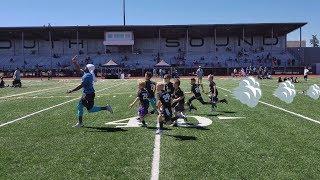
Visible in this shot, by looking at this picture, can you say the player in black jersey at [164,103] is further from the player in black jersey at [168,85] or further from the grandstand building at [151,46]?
the grandstand building at [151,46]

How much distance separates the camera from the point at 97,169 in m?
7.21

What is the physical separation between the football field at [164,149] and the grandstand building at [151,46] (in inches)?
2235

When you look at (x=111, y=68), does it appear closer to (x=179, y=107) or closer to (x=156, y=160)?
(x=179, y=107)

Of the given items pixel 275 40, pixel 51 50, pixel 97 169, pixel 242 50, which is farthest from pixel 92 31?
pixel 97 169

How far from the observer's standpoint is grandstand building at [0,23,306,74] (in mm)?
74062

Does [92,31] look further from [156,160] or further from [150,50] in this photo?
[156,160]

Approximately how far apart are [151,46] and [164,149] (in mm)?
73571

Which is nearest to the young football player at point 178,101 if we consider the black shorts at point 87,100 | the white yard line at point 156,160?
the black shorts at point 87,100

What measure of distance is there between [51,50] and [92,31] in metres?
7.66

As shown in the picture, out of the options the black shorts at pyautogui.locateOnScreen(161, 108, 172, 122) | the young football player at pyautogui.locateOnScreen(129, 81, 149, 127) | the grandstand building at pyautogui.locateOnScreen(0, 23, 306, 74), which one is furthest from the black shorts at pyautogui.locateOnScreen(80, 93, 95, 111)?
→ the grandstand building at pyautogui.locateOnScreen(0, 23, 306, 74)

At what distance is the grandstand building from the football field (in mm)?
56772

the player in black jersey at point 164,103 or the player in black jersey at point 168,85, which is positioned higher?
the player in black jersey at point 168,85

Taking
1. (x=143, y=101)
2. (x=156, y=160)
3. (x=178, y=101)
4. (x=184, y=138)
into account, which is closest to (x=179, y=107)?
(x=178, y=101)

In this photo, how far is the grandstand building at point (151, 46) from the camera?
74.1 m
